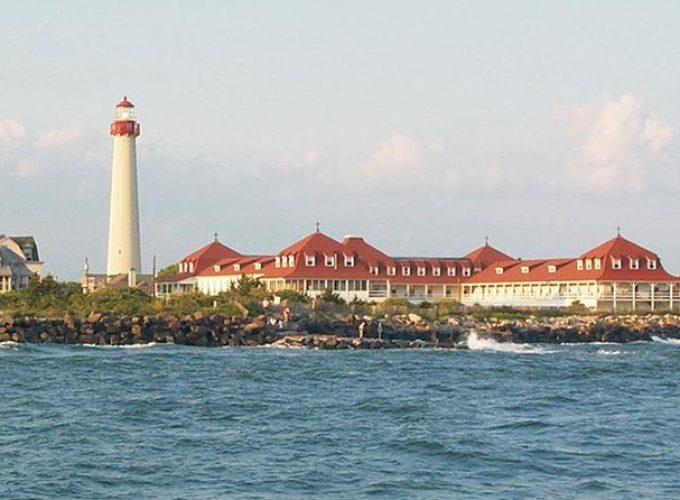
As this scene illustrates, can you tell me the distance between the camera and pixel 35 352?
43844 millimetres

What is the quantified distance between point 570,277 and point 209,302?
921 inches

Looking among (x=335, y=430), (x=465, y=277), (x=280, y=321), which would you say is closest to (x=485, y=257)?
(x=465, y=277)

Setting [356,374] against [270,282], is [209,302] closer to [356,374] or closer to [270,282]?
[270,282]

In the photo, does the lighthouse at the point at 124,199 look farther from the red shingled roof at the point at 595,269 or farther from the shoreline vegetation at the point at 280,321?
the red shingled roof at the point at 595,269

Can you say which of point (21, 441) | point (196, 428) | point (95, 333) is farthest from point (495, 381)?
point (95, 333)

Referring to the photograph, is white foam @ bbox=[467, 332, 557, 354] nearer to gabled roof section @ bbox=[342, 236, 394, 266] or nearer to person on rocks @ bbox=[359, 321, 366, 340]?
person on rocks @ bbox=[359, 321, 366, 340]

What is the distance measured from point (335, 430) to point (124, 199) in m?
54.0

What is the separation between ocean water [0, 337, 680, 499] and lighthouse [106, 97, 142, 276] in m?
37.1

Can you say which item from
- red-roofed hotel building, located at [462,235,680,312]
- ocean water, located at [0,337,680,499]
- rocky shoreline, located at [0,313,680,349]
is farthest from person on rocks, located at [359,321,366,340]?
red-roofed hotel building, located at [462,235,680,312]

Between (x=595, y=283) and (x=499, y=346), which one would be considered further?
(x=595, y=283)

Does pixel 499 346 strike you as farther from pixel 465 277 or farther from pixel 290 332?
pixel 465 277

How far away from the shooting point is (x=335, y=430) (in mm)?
23828

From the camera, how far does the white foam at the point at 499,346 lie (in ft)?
159

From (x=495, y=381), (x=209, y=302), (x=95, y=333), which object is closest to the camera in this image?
(x=495, y=381)
